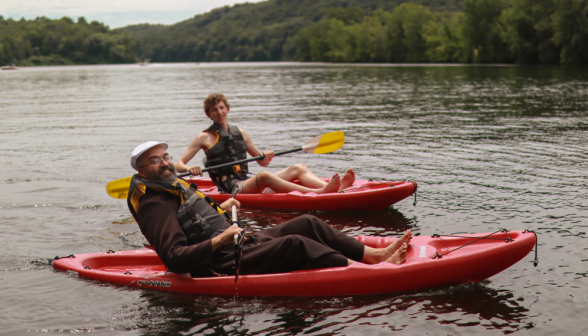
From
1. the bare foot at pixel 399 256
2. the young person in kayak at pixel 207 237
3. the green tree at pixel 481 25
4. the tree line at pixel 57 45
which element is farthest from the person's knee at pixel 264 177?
the tree line at pixel 57 45

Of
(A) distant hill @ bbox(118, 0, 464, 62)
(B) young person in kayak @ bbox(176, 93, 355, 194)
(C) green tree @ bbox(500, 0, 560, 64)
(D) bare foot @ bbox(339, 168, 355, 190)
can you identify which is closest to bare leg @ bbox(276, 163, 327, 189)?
(B) young person in kayak @ bbox(176, 93, 355, 194)

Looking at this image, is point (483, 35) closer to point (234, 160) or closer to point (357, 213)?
point (357, 213)

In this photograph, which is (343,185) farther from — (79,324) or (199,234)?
(79,324)

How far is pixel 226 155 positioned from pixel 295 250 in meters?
3.54

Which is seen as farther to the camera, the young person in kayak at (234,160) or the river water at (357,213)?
the young person in kayak at (234,160)

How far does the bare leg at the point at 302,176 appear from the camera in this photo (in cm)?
787

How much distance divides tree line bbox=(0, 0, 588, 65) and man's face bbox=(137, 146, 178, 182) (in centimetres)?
5057

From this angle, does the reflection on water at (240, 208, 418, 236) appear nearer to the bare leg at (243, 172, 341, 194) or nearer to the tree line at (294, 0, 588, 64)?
the bare leg at (243, 172, 341, 194)

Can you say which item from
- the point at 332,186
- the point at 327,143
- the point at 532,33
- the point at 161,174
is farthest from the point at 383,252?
the point at 532,33

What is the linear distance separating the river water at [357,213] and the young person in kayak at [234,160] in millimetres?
402

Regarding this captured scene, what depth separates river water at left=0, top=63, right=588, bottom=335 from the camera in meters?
4.56

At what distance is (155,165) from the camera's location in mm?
4496

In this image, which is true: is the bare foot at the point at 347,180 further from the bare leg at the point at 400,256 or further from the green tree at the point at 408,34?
the green tree at the point at 408,34

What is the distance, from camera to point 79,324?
462 centimetres
